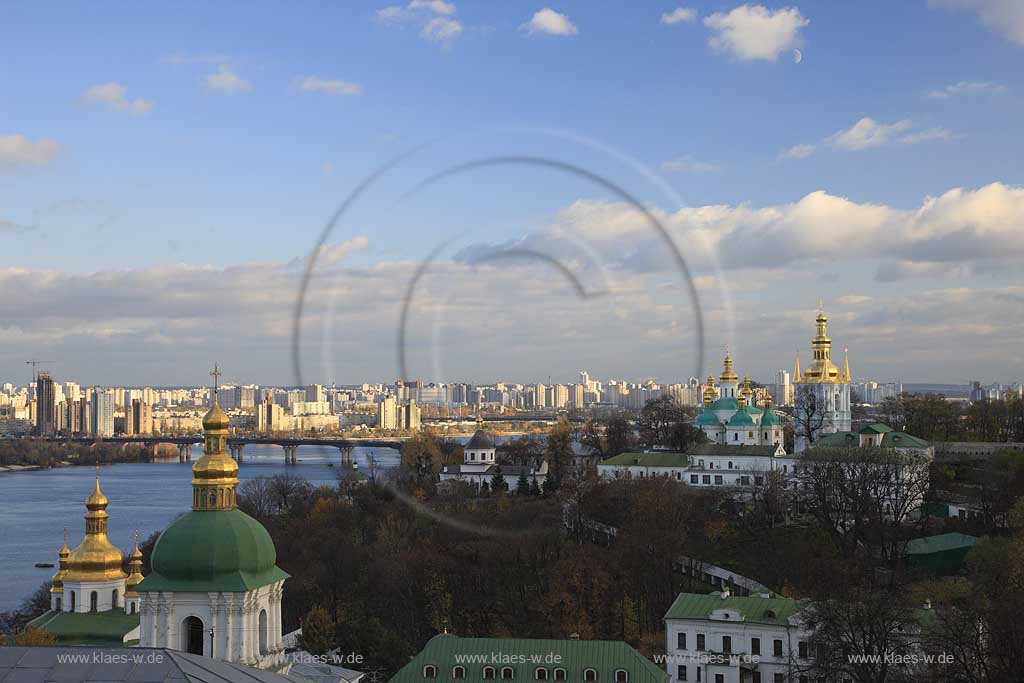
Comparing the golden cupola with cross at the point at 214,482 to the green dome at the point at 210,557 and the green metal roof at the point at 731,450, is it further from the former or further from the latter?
the green metal roof at the point at 731,450

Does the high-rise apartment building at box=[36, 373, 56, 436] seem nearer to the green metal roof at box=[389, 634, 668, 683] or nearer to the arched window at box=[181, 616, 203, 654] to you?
the green metal roof at box=[389, 634, 668, 683]

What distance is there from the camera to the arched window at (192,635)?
10805mm

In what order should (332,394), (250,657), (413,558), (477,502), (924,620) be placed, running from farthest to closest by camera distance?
(332,394) → (477,502) → (413,558) → (924,620) → (250,657)

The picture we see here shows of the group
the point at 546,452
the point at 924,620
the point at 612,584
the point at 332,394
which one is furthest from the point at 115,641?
the point at 332,394

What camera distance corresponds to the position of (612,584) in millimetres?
20797

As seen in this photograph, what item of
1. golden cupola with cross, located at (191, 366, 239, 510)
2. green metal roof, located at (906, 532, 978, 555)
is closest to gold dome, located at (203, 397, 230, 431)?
golden cupola with cross, located at (191, 366, 239, 510)

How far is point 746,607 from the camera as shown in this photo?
17453 millimetres

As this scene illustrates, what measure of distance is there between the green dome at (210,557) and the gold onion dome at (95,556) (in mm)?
7113

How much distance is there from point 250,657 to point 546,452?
81.2 feet

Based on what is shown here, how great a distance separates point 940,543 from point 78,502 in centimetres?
3840

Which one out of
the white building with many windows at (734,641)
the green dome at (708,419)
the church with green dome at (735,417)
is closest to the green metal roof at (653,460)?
the church with green dome at (735,417)

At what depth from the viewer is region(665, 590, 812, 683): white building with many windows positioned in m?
16.9

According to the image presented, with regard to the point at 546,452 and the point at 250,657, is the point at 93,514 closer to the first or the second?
the point at 250,657

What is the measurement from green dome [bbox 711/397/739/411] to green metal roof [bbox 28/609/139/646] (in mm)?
21247
